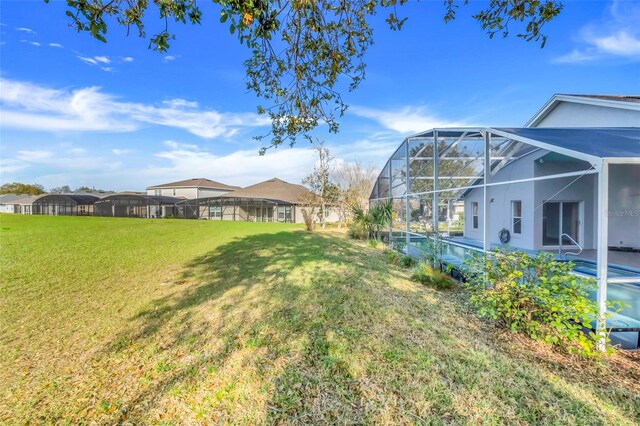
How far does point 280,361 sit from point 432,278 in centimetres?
402

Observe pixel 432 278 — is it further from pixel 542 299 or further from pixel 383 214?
pixel 383 214

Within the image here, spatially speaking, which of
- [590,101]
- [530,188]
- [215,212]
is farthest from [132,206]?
[590,101]

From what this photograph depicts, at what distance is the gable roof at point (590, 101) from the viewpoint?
7.69 m

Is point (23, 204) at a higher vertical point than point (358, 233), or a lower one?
higher

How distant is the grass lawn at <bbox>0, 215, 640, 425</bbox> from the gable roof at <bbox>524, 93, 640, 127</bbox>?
25.4 ft

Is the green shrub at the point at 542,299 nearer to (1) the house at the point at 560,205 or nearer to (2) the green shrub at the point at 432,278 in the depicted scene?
(2) the green shrub at the point at 432,278

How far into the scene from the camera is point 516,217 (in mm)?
9805

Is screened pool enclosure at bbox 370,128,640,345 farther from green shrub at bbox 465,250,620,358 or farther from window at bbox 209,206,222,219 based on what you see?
window at bbox 209,206,222,219

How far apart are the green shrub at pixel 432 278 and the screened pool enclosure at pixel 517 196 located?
0.87m

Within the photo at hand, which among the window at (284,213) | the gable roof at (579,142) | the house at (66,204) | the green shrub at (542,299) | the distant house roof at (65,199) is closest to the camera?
the green shrub at (542,299)

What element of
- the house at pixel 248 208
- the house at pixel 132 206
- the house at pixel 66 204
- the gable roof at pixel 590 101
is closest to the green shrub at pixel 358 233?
the gable roof at pixel 590 101

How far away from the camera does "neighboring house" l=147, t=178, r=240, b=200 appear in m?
42.3

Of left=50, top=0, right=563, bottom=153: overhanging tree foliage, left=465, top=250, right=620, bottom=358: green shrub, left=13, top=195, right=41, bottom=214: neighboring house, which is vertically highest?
left=50, top=0, right=563, bottom=153: overhanging tree foliage

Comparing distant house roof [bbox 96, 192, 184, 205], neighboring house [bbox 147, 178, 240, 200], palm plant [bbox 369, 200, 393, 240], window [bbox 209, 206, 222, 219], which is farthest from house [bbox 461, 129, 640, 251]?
neighboring house [bbox 147, 178, 240, 200]
